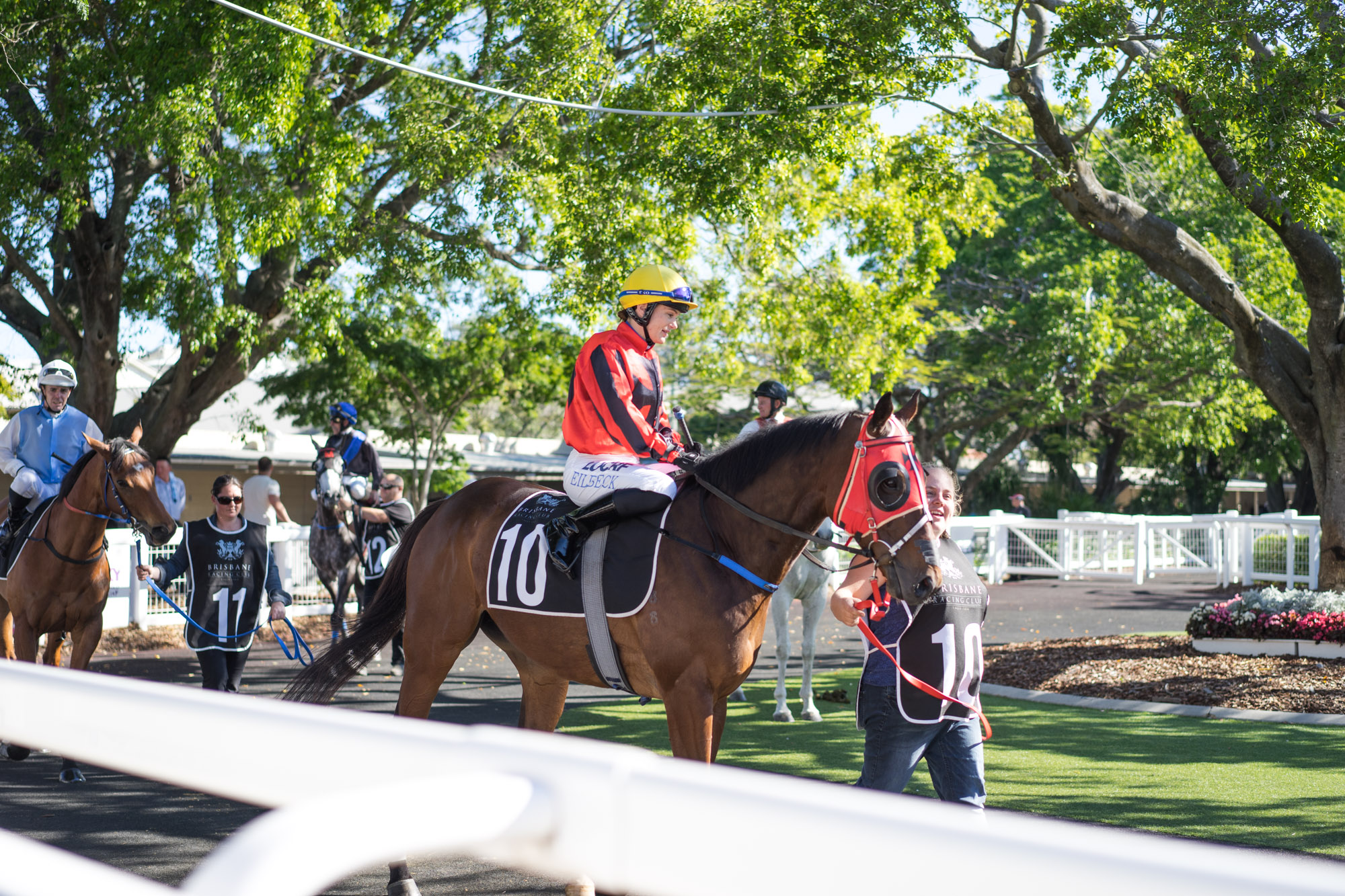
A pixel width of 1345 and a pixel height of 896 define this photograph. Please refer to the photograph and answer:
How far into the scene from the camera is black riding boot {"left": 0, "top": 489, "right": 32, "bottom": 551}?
8.15 metres

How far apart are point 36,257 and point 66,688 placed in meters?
15.9

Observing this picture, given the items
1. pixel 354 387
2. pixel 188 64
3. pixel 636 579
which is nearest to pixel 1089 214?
pixel 636 579

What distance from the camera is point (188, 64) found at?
12297mm

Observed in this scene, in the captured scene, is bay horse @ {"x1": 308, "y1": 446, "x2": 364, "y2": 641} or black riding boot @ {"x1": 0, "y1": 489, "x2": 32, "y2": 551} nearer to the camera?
black riding boot @ {"x1": 0, "y1": 489, "x2": 32, "y2": 551}

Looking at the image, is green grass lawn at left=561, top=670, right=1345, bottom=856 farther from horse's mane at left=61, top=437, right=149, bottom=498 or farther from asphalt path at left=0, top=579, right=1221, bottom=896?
horse's mane at left=61, top=437, right=149, bottom=498

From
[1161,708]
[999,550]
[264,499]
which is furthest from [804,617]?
[999,550]

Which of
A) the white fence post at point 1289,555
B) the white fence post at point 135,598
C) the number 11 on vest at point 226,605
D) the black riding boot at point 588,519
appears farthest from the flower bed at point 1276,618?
the white fence post at point 135,598

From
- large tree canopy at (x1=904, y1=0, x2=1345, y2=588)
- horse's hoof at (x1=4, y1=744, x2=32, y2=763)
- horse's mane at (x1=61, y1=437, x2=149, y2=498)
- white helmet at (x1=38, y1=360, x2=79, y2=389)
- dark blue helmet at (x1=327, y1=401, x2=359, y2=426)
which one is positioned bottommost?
horse's hoof at (x1=4, y1=744, x2=32, y2=763)

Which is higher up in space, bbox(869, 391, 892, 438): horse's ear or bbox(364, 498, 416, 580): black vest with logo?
bbox(869, 391, 892, 438): horse's ear

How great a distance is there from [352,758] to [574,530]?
12.4ft

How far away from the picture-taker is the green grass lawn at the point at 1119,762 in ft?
19.9

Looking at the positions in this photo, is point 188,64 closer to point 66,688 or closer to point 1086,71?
point 1086,71

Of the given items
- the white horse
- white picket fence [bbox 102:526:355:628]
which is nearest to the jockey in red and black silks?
the white horse

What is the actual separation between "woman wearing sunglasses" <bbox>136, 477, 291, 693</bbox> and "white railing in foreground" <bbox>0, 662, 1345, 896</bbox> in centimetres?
708
